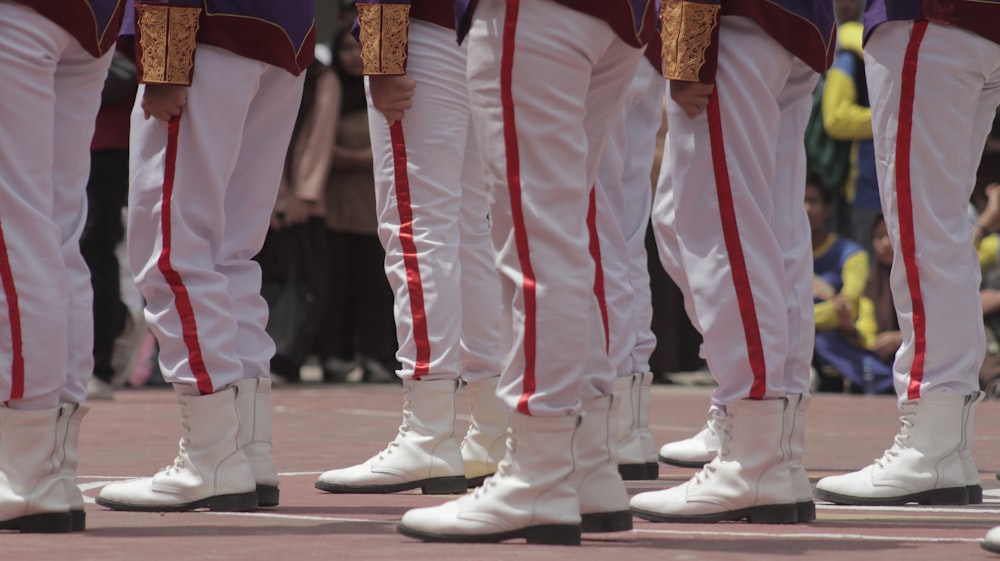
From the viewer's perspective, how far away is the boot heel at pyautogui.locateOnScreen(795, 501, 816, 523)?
4215 mm

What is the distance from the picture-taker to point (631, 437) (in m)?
5.56

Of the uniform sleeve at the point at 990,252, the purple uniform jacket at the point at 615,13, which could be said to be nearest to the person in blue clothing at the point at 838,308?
the uniform sleeve at the point at 990,252

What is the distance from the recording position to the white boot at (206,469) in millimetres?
4414

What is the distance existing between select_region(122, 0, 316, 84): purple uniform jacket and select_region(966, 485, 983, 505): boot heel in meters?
2.03

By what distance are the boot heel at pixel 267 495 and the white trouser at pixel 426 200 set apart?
1.99 ft

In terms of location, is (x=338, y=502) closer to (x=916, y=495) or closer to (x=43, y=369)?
(x=43, y=369)

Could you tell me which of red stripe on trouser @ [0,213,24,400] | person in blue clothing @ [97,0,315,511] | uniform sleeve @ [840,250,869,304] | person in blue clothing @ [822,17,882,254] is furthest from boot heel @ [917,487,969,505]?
person in blue clothing @ [822,17,882,254]

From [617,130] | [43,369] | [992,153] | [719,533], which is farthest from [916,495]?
[992,153]

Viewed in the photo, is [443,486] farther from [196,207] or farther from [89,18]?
[89,18]

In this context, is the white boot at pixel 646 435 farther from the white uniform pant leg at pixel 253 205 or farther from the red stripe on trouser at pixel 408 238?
the white uniform pant leg at pixel 253 205

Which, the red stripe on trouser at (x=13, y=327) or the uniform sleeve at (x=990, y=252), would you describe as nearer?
the red stripe on trouser at (x=13, y=327)

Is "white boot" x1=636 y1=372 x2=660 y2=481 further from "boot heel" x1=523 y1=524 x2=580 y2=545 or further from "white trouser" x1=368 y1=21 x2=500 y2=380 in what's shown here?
"boot heel" x1=523 y1=524 x2=580 y2=545

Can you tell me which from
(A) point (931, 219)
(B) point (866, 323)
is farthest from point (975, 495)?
(B) point (866, 323)

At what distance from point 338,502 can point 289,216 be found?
254 inches
